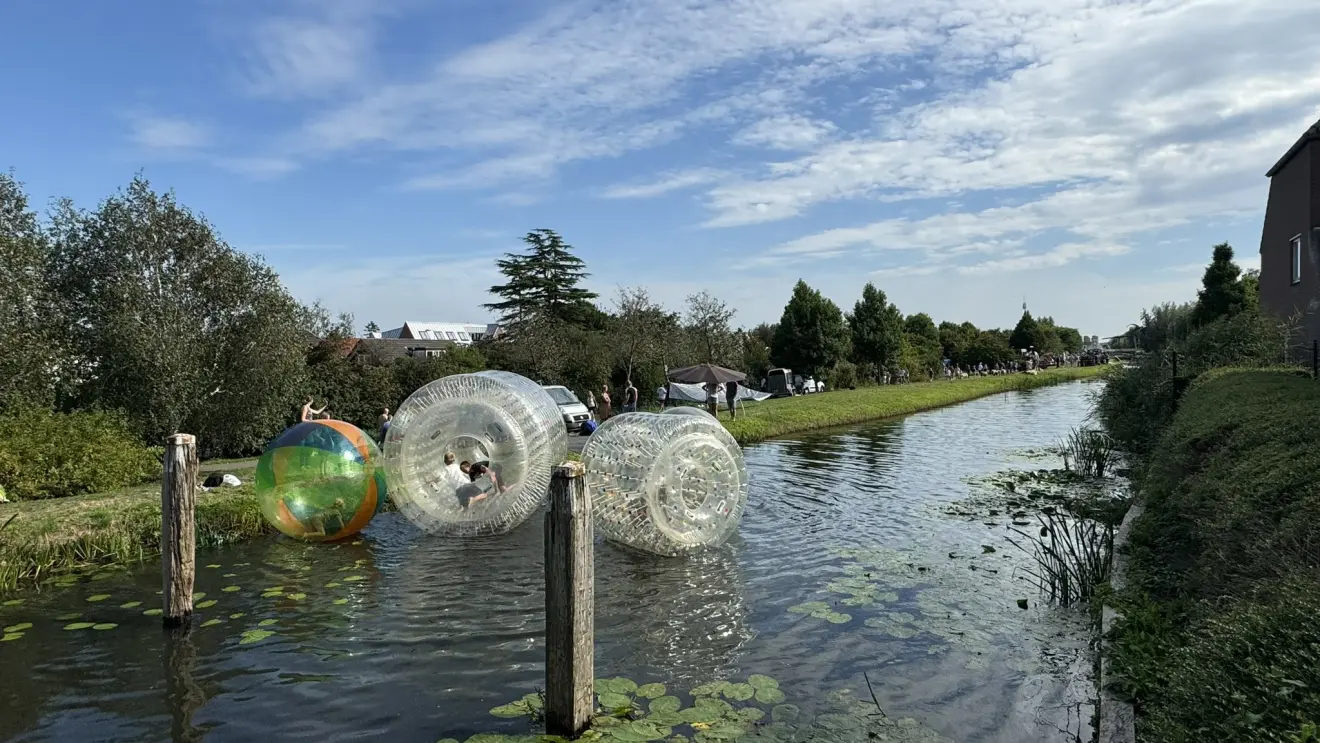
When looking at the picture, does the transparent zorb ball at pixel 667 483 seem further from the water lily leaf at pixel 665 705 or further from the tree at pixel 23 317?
the tree at pixel 23 317

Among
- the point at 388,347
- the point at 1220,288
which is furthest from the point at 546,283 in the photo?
the point at 1220,288

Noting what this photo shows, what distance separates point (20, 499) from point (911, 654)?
1460 cm

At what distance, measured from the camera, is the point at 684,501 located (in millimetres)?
10750

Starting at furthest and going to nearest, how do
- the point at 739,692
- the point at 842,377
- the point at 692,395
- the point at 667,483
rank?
1. the point at 842,377
2. the point at 692,395
3. the point at 667,483
4. the point at 739,692

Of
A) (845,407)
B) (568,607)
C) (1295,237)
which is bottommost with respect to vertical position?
(568,607)

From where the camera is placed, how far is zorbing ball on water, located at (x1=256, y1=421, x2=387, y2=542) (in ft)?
38.4

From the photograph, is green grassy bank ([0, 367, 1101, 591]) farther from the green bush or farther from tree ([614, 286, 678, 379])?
tree ([614, 286, 678, 379])

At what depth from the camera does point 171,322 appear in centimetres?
1984

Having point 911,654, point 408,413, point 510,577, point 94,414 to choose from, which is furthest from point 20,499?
point 911,654

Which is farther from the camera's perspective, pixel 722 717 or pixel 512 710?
pixel 512 710

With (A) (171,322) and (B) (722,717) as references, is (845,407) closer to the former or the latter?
(A) (171,322)

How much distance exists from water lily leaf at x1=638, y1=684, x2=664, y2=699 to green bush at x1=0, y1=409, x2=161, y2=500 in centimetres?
1286

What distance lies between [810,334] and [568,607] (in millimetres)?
49006

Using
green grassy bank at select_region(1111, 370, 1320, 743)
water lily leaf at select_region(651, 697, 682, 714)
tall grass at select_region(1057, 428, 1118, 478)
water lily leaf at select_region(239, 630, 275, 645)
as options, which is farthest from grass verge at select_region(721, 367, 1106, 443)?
water lily leaf at select_region(651, 697, 682, 714)
